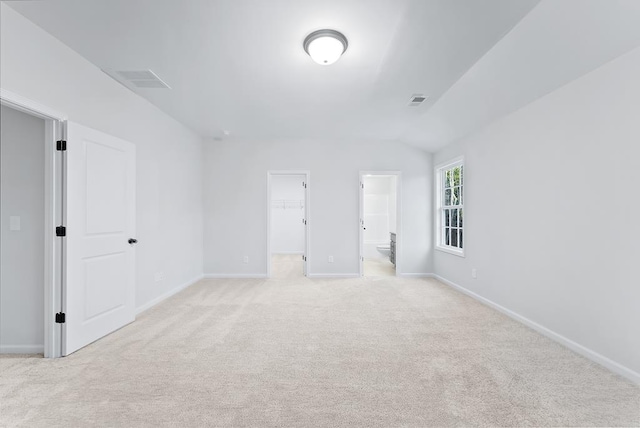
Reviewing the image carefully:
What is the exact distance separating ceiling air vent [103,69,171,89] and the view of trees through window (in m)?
4.22

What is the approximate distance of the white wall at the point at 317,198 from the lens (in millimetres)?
5402

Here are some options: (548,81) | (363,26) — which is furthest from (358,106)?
(548,81)

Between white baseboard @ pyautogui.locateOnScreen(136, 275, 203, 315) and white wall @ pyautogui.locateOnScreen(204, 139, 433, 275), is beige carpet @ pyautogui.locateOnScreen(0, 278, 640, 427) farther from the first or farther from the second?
white wall @ pyautogui.locateOnScreen(204, 139, 433, 275)

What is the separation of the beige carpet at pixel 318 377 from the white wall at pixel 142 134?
1.03 metres

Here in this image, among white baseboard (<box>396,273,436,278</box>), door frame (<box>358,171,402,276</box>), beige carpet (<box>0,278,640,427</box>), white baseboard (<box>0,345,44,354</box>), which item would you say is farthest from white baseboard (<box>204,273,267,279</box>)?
white baseboard (<box>0,345,44,354</box>)

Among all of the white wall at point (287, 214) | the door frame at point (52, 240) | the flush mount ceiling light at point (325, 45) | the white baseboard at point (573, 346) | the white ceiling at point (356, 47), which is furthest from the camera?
the white wall at point (287, 214)

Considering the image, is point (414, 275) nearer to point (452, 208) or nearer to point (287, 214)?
point (452, 208)

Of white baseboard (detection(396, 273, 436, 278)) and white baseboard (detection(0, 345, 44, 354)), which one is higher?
white baseboard (detection(396, 273, 436, 278))

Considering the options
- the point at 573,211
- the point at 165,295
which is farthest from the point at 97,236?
the point at 573,211

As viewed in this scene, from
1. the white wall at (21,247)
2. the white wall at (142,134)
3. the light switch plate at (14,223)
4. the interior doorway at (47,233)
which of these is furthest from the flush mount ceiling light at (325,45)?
the light switch plate at (14,223)

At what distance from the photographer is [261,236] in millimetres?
5395

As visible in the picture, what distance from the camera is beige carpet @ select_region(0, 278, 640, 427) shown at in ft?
5.63

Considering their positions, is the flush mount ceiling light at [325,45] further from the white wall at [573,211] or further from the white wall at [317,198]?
the white wall at [317,198]

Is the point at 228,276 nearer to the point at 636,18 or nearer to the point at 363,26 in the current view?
the point at 363,26
